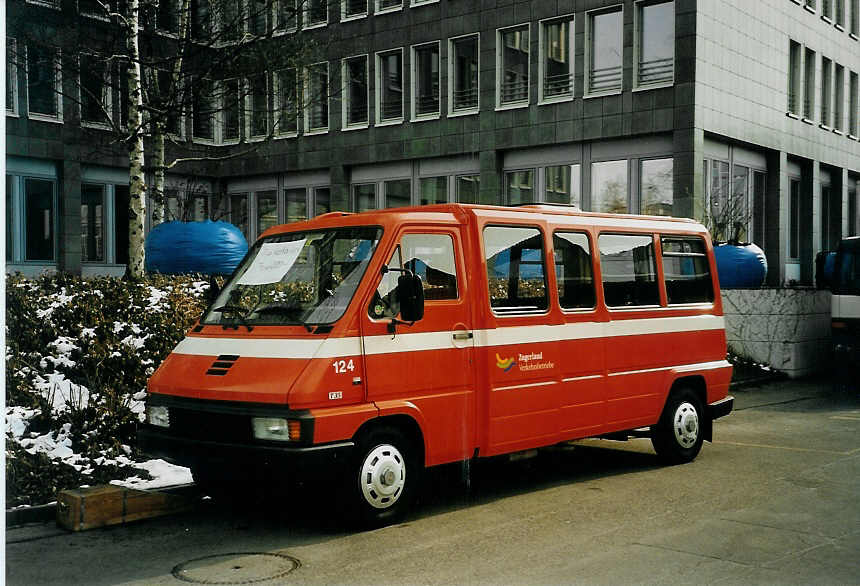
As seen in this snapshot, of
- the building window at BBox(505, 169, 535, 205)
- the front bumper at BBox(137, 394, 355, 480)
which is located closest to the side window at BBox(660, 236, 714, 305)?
the front bumper at BBox(137, 394, 355, 480)

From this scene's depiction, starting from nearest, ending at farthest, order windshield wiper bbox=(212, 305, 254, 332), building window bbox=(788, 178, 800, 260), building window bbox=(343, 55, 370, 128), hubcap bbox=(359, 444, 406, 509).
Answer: hubcap bbox=(359, 444, 406, 509) < windshield wiper bbox=(212, 305, 254, 332) < building window bbox=(788, 178, 800, 260) < building window bbox=(343, 55, 370, 128)

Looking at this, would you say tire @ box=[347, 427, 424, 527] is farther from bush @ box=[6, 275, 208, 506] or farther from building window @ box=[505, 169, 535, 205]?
building window @ box=[505, 169, 535, 205]

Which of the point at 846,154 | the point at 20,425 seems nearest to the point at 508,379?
the point at 20,425

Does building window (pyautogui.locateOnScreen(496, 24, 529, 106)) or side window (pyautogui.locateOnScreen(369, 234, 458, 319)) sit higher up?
building window (pyautogui.locateOnScreen(496, 24, 529, 106))

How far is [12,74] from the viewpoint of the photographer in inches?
792

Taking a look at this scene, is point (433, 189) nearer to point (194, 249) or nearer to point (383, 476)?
point (194, 249)

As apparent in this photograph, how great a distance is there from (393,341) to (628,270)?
3179 millimetres

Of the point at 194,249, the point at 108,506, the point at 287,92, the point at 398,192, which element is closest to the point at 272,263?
the point at 108,506

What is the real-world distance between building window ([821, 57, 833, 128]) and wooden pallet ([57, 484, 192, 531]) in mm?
32199

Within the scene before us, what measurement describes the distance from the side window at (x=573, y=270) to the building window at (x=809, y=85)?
27160 mm

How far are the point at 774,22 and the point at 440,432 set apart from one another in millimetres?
26669

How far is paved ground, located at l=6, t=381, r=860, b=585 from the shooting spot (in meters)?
5.96

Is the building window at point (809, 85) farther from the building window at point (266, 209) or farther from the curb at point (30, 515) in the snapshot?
the curb at point (30, 515)

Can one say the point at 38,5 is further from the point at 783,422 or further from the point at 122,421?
the point at 783,422
